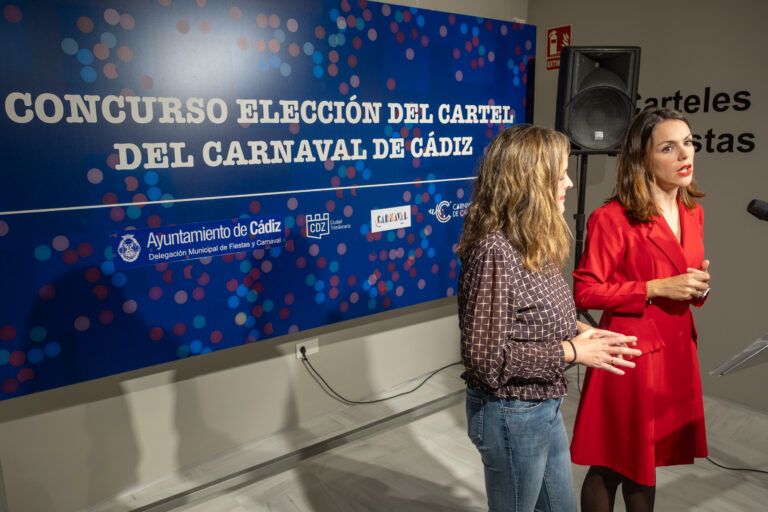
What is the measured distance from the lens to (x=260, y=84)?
2330 millimetres

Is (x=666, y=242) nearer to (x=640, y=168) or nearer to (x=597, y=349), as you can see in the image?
(x=640, y=168)

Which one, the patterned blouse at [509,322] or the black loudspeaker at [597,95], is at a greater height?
the black loudspeaker at [597,95]

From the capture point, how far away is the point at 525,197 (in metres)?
1.33

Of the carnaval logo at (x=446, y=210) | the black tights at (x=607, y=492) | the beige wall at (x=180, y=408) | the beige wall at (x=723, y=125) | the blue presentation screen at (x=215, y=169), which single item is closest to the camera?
the black tights at (x=607, y=492)

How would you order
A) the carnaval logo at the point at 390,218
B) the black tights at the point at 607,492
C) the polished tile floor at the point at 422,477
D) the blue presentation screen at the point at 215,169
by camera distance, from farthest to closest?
the carnaval logo at the point at 390,218, the polished tile floor at the point at 422,477, the blue presentation screen at the point at 215,169, the black tights at the point at 607,492

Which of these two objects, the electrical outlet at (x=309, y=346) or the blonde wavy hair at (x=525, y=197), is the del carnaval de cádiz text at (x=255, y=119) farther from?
the blonde wavy hair at (x=525, y=197)

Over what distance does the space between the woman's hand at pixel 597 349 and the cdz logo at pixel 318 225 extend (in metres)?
1.39

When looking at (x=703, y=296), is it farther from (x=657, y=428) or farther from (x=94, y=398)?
(x=94, y=398)

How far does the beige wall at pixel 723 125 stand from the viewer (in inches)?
115

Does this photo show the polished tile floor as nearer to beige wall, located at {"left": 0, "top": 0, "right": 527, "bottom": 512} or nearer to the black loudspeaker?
beige wall, located at {"left": 0, "top": 0, "right": 527, "bottom": 512}

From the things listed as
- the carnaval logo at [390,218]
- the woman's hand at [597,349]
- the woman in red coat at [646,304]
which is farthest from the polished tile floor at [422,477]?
the woman's hand at [597,349]

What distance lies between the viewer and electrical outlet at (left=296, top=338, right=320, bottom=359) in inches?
120

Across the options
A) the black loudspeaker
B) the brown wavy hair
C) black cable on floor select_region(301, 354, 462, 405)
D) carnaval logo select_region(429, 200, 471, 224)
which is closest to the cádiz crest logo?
black cable on floor select_region(301, 354, 462, 405)

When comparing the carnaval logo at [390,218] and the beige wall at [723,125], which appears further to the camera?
the beige wall at [723,125]
